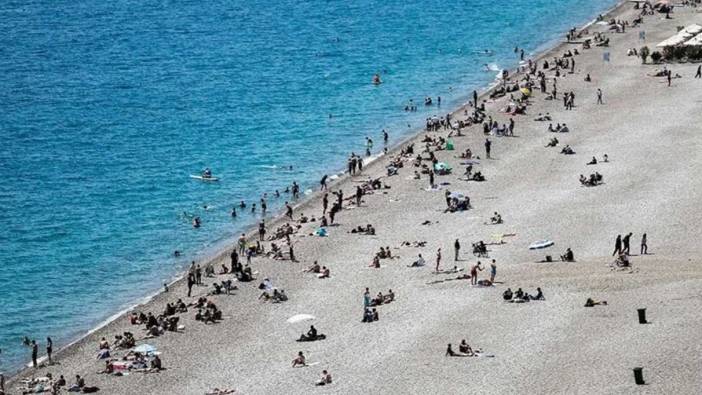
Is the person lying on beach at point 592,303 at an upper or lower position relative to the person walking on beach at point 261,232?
lower

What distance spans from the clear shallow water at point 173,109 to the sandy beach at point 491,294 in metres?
5.44

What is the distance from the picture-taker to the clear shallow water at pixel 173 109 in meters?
77.9

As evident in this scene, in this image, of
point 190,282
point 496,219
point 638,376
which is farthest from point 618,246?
point 190,282

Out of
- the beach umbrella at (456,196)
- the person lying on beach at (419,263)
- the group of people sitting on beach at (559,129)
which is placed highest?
the group of people sitting on beach at (559,129)

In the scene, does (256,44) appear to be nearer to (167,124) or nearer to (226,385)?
(167,124)

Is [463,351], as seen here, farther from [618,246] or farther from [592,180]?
[592,180]

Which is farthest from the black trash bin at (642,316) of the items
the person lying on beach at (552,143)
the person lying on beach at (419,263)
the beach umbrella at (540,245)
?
the person lying on beach at (552,143)

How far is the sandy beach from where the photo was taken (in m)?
54.2

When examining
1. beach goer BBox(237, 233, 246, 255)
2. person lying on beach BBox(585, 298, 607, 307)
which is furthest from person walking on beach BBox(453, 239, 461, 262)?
beach goer BBox(237, 233, 246, 255)

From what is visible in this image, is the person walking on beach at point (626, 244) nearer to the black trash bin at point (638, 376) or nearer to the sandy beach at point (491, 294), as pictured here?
the sandy beach at point (491, 294)


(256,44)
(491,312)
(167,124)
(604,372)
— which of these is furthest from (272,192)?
(256,44)

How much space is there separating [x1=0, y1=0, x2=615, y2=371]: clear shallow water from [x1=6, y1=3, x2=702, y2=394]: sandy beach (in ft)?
17.8

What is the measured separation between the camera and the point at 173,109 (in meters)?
115

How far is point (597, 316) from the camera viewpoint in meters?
57.9
